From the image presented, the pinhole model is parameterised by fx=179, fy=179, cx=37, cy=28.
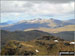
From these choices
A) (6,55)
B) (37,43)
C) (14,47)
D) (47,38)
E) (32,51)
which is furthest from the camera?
(47,38)

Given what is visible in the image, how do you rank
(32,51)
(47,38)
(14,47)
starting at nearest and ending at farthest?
1. (32,51)
2. (14,47)
3. (47,38)

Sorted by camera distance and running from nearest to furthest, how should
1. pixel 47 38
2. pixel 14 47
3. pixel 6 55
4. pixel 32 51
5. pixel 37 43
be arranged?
pixel 32 51
pixel 6 55
pixel 14 47
pixel 37 43
pixel 47 38

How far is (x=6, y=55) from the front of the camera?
134375 mm

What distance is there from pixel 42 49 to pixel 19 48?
1842 centimetres

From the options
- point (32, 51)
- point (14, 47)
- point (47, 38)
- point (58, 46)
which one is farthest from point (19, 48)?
point (47, 38)

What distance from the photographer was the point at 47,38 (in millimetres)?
179125

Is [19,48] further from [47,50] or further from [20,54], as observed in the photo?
[47,50]

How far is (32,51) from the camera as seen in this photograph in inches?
4838

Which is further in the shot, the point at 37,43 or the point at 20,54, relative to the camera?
the point at 37,43

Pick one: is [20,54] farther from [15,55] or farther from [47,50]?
[47,50]

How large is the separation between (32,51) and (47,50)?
19346 mm

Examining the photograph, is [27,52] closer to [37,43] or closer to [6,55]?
→ [6,55]

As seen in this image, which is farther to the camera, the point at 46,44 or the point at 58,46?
the point at 46,44

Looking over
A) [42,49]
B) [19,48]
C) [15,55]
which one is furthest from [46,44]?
[15,55]
